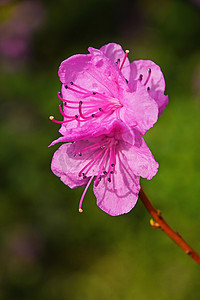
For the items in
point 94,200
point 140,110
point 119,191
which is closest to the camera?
point 140,110

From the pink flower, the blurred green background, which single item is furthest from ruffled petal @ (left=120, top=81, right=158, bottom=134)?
the blurred green background

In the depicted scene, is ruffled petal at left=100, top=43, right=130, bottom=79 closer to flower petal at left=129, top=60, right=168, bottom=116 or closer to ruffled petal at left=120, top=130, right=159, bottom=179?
flower petal at left=129, top=60, right=168, bottom=116

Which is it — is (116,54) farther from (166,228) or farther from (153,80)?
(166,228)

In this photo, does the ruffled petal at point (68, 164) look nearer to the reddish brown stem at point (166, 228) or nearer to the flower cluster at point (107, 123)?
the flower cluster at point (107, 123)

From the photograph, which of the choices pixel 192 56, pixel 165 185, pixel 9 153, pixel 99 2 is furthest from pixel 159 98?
pixel 99 2

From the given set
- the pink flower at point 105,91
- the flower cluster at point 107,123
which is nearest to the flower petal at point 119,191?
the flower cluster at point 107,123

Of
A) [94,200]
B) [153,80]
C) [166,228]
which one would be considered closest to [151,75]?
[153,80]

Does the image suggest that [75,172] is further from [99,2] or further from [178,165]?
[99,2]
